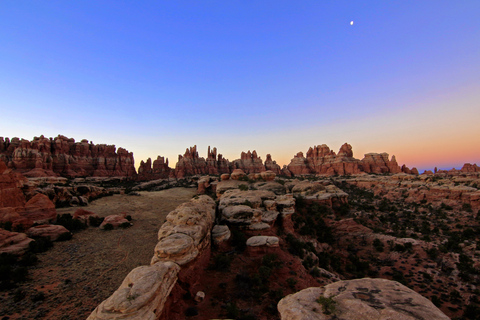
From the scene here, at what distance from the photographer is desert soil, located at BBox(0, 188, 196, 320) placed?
703 centimetres

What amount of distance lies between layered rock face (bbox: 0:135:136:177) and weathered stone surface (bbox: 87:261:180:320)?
64701 mm

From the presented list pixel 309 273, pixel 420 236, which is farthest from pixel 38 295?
pixel 420 236

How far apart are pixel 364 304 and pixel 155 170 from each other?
3188 inches

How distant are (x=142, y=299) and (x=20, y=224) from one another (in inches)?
607

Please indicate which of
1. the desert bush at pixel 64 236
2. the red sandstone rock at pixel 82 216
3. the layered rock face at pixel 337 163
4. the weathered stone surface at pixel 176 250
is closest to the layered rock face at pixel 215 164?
the layered rock face at pixel 337 163

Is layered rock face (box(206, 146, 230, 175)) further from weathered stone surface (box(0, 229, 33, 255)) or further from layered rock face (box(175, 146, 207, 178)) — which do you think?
→ weathered stone surface (box(0, 229, 33, 255))

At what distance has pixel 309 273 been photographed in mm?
12438

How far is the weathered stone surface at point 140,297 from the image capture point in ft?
16.2

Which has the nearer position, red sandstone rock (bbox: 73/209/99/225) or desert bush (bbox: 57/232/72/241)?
desert bush (bbox: 57/232/72/241)

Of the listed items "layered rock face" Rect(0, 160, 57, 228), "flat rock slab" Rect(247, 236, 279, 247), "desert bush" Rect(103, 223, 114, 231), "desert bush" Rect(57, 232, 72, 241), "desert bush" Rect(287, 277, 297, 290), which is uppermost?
"layered rock face" Rect(0, 160, 57, 228)

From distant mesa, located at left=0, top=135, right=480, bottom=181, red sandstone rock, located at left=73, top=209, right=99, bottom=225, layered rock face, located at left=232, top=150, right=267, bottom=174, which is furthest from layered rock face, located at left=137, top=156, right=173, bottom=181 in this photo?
red sandstone rock, located at left=73, top=209, right=99, bottom=225

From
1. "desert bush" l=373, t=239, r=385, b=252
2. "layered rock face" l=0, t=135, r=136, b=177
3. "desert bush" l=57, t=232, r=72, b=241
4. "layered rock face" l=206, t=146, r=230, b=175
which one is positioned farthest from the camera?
"layered rock face" l=206, t=146, r=230, b=175

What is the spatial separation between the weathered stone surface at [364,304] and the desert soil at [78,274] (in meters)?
7.85

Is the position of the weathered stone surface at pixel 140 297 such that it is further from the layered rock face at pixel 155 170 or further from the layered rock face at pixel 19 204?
the layered rock face at pixel 155 170
